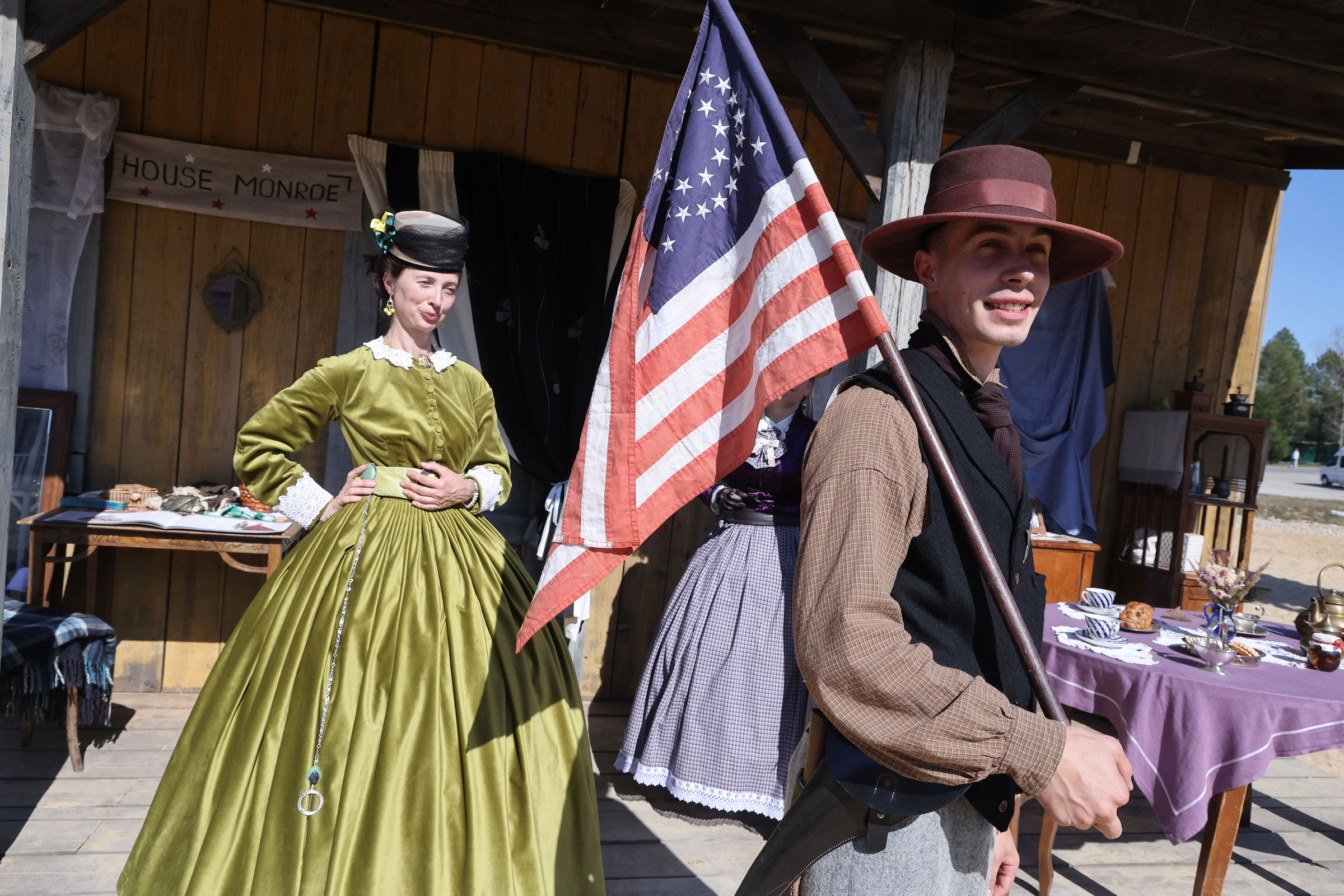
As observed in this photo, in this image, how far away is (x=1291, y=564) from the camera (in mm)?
14602

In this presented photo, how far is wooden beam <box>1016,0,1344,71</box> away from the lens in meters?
3.39

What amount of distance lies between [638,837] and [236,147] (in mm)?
3393

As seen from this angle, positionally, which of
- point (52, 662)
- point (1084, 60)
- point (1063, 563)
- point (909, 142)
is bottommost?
point (52, 662)

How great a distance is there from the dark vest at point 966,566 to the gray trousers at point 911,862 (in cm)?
6

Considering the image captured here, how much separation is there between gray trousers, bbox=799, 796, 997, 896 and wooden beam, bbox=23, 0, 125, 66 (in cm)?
272

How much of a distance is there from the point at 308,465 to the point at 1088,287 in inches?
167

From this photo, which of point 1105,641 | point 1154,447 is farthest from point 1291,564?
point 1105,641

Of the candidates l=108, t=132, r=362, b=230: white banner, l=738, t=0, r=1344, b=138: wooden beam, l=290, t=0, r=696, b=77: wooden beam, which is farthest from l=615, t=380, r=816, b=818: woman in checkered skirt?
l=108, t=132, r=362, b=230: white banner

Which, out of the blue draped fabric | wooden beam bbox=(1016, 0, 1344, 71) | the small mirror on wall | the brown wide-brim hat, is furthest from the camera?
the blue draped fabric

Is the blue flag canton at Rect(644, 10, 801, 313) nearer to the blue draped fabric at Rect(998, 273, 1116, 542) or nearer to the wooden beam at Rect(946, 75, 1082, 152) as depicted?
the wooden beam at Rect(946, 75, 1082, 152)

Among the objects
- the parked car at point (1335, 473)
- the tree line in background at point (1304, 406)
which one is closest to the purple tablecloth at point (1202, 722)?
the parked car at point (1335, 473)

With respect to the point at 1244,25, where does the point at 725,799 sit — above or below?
below

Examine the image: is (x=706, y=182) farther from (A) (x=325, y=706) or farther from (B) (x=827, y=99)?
(B) (x=827, y=99)

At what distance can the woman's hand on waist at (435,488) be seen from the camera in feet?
8.87
